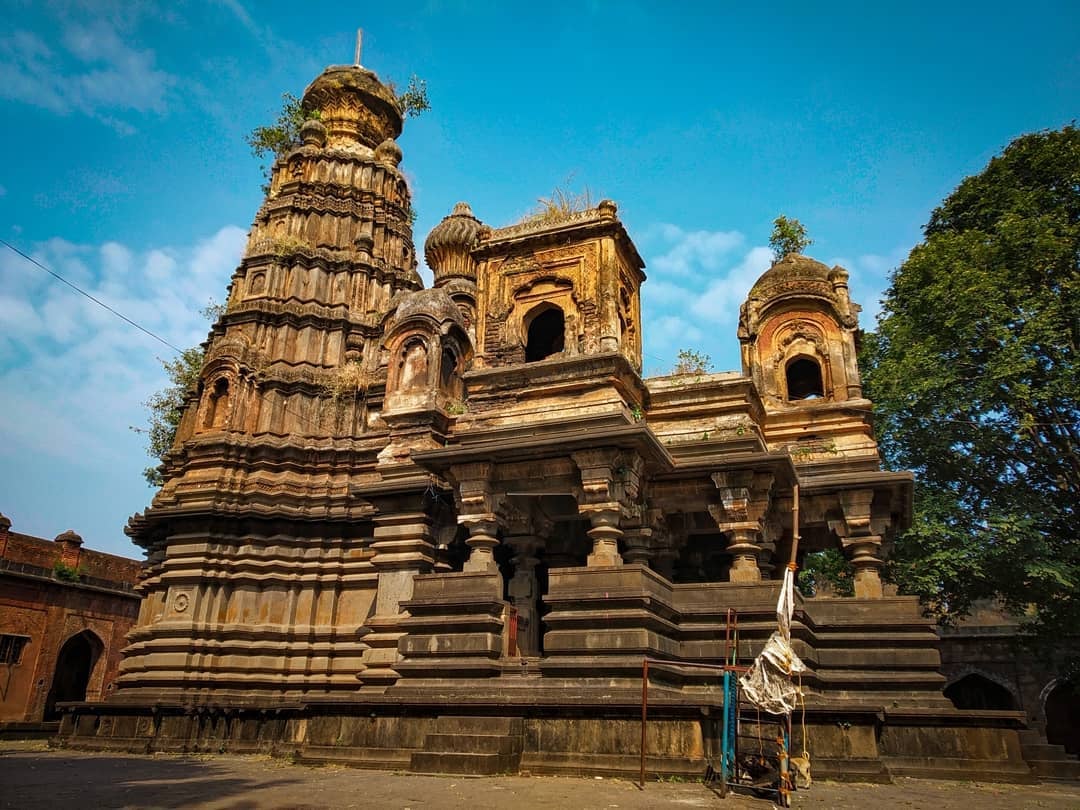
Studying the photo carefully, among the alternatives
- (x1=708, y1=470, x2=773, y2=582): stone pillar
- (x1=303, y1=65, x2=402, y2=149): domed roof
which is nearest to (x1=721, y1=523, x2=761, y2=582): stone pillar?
(x1=708, y1=470, x2=773, y2=582): stone pillar

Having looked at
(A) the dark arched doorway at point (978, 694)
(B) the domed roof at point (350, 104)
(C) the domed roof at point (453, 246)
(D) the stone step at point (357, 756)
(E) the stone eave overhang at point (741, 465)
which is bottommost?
(D) the stone step at point (357, 756)

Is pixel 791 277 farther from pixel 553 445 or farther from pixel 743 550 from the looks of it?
pixel 553 445

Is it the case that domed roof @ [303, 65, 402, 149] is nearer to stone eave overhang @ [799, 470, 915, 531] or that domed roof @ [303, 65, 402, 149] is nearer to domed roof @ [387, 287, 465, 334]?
domed roof @ [387, 287, 465, 334]

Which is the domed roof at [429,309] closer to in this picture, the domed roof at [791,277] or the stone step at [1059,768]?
the domed roof at [791,277]

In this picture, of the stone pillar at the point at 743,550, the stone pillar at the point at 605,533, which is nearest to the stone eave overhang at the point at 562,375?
the stone pillar at the point at 605,533

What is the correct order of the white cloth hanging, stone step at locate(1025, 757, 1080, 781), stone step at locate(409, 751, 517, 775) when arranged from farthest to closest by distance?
stone step at locate(1025, 757, 1080, 781) < stone step at locate(409, 751, 517, 775) < the white cloth hanging

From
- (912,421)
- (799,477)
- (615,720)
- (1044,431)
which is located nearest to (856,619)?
(799,477)

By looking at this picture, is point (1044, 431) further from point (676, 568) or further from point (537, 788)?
point (537, 788)

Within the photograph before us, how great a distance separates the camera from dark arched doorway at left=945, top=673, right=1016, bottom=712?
3316 centimetres

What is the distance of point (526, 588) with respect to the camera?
17062mm

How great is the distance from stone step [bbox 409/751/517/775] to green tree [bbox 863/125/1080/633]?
594 inches

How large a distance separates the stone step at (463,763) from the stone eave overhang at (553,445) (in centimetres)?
534

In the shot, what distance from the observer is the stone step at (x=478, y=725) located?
11211 millimetres

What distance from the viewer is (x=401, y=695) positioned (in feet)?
42.3
